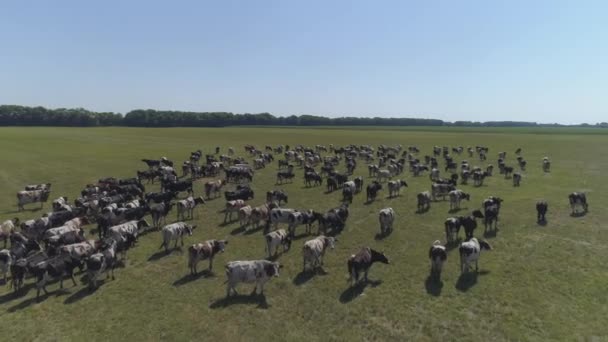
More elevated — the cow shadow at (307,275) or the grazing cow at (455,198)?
the grazing cow at (455,198)

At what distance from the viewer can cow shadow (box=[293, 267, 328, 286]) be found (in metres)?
15.7

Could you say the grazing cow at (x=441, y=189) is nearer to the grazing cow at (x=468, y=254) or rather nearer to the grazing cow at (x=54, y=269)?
the grazing cow at (x=468, y=254)

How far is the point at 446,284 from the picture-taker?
15.2 meters

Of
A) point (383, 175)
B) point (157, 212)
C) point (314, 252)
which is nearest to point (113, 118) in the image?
point (383, 175)

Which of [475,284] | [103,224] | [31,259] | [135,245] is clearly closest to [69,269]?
[31,259]

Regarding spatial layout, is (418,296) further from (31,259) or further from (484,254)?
(31,259)

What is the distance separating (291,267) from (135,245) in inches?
347

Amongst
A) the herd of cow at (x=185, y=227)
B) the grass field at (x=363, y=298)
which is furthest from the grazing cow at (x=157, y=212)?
the grass field at (x=363, y=298)

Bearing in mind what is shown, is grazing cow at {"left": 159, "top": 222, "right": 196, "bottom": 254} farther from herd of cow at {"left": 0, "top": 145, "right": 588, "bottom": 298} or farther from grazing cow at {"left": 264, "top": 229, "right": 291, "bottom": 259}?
grazing cow at {"left": 264, "top": 229, "right": 291, "bottom": 259}

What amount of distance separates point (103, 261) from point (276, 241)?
293 inches

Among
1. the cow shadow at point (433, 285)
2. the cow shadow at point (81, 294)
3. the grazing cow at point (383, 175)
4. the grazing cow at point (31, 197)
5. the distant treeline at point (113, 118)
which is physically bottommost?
the cow shadow at point (81, 294)

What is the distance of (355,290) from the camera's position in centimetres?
1498

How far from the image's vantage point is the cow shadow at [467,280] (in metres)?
14.9

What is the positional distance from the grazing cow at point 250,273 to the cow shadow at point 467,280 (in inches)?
282
